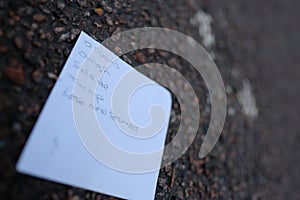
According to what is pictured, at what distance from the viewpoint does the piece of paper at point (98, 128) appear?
0.42 metres

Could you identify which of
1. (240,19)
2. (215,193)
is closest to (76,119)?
(215,193)

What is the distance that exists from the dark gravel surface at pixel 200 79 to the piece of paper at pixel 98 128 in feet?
0.06

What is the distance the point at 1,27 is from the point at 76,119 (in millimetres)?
187

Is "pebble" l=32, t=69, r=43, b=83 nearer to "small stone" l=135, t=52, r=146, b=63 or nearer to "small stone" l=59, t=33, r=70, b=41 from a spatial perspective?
"small stone" l=59, t=33, r=70, b=41

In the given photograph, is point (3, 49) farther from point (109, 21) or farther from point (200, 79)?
point (200, 79)

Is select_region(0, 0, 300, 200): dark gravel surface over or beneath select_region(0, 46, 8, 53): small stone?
beneath

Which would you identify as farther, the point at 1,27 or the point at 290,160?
the point at 290,160

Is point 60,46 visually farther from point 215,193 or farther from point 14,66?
point 215,193

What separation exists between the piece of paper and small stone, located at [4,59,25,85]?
5 centimetres

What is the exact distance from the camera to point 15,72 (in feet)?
1.33

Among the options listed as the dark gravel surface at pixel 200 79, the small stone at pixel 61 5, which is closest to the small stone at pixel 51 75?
the dark gravel surface at pixel 200 79

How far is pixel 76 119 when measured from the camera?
46cm

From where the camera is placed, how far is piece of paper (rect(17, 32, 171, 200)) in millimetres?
420

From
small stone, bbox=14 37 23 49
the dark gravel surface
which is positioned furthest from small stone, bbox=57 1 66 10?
small stone, bbox=14 37 23 49
